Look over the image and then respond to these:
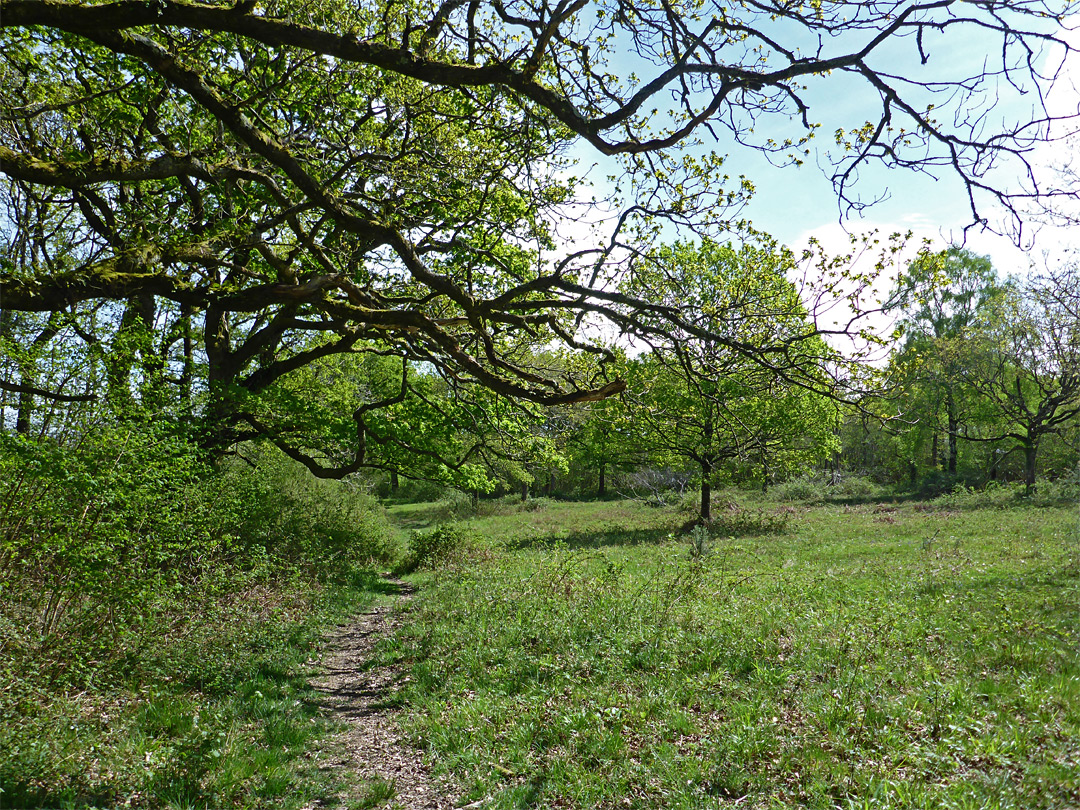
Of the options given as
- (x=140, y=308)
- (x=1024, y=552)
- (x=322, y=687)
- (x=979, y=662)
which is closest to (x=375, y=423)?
(x=140, y=308)

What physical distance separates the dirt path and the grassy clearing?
0.88ft

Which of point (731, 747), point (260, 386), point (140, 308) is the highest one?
point (140, 308)

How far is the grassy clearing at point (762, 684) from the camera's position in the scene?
15.2 ft

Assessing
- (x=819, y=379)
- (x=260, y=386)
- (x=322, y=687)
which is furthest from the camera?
(x=260, y=386)

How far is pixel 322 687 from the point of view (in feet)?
25.8

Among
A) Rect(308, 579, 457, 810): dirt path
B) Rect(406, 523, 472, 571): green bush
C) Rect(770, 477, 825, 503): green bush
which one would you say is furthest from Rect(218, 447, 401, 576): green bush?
Rect(770, 477, 825, 503): green bush

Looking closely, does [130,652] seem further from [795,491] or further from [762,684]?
[795,491]

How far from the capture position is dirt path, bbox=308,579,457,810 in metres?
5.20

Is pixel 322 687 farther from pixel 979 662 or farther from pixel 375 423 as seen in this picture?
pixel 979 662

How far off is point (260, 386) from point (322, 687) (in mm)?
7105

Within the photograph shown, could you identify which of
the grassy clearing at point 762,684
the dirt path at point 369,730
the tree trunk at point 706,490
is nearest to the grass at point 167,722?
the dirt path at point 369,730

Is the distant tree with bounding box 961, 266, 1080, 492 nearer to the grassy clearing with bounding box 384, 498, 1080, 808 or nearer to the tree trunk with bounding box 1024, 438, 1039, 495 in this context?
the tree trunk with bounding box 1024, 438, 1039, 495

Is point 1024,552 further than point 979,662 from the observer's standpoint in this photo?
Yes

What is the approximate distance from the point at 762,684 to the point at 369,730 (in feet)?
14.4
